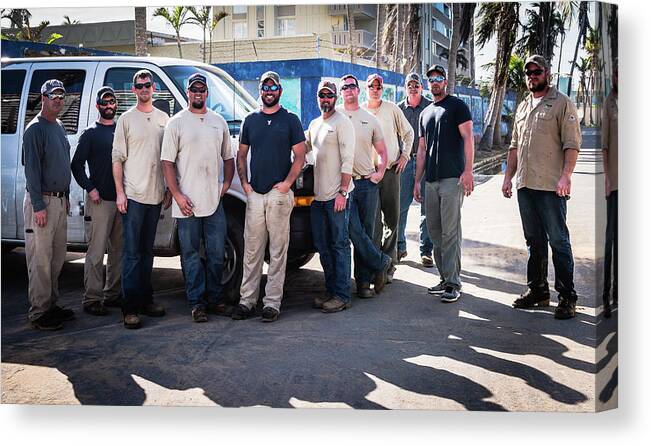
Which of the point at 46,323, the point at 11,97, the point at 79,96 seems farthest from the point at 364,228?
the point at 11,97

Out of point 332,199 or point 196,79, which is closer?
point 196,79

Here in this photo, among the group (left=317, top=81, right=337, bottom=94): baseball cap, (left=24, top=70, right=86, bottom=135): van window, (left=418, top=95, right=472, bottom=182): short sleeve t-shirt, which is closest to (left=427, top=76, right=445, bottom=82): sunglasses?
(left=418, top=95, right=472, bottom=182): short sleeve t-shirt

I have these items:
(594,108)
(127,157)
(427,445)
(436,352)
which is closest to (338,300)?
(436,352)

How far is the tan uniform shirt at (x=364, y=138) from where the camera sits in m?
5.57

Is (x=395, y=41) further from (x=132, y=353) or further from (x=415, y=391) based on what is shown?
(x=132, y=353)

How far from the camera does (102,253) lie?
5629 mm

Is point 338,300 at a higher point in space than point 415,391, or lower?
higher

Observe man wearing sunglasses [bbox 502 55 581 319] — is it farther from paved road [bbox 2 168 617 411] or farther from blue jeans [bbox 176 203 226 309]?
blue jeans [bbox 176 203 226 309]

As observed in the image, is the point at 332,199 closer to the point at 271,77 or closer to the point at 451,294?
the point at 271,77

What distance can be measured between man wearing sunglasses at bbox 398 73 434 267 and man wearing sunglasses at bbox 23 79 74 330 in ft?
7.13

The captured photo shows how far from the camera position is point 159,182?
18.5ft

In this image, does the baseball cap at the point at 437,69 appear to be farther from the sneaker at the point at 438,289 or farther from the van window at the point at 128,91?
the van window at the point at 128,91

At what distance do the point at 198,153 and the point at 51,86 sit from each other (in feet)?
3.41

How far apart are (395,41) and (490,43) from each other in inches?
22.6
